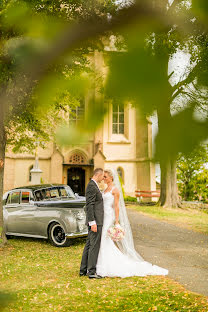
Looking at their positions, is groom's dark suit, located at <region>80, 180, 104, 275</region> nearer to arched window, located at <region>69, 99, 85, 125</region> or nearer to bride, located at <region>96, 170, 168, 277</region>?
bride, located at <region>96, 170, 168, 277</region>

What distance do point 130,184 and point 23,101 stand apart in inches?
981

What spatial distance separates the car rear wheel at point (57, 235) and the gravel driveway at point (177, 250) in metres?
1.90

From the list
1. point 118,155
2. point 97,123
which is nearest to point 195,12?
point 97,123

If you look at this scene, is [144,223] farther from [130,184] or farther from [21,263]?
[130,184]

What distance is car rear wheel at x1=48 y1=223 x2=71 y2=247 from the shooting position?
332 inches

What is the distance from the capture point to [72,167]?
26.3 m

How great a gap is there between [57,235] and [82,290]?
380 cm

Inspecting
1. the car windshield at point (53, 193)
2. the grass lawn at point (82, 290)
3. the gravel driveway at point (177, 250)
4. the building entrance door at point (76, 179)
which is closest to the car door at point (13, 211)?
the car windshield at point (53, 193)

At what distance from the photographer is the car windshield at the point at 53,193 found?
950 cm

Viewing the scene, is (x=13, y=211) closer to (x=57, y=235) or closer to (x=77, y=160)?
(x=57, y=235)

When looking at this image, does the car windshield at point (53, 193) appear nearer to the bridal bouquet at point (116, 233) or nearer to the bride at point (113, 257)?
the bride at point (113, 257)

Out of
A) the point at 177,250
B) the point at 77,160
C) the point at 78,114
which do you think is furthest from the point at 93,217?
the point at 77,160

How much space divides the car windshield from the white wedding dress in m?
4.00

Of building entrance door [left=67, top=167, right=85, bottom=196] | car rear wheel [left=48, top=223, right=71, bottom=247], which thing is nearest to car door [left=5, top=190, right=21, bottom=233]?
car rear wheel [left=48, top=223, right=71, bottom=247]
